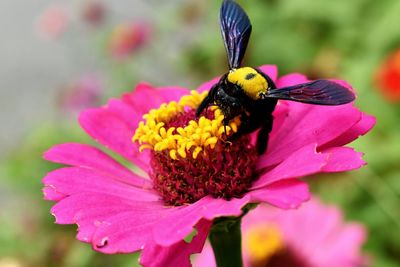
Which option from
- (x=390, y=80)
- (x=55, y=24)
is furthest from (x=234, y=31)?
(x=55, y=24)

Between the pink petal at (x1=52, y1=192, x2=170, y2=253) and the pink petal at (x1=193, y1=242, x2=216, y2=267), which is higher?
the pink petal at (x1=52, y1=192, x2=170, y2=253)

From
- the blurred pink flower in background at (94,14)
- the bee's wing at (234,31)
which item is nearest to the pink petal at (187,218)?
the bee's wing at (234,31)

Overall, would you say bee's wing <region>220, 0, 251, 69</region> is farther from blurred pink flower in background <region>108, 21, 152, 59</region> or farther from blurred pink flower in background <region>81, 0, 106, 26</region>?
blurred pink flower in background <region>81, 0, 106, 26</region>

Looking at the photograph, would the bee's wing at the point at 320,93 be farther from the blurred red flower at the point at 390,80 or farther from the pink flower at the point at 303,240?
the blurred red flower at the point at 390,80

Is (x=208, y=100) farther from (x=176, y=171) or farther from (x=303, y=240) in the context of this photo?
(x=303, y=240)

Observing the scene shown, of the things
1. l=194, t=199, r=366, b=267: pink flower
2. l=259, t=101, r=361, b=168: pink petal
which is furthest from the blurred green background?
l=259, t=101, r=361, b=168: pink petal

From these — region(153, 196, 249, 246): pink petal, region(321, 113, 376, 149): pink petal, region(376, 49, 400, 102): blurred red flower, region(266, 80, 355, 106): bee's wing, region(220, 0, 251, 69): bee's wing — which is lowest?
region(376, 49, 400, 102): blurred red flower
